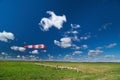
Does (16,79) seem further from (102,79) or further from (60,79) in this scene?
(102,79)

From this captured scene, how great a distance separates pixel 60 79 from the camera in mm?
19562

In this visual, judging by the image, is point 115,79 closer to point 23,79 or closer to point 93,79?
point 93,79

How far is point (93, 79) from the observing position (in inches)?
746

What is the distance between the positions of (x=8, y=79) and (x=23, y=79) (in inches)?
42.0

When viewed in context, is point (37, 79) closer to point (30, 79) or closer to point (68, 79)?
point (30, 79)

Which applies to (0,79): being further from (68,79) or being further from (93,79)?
(93,79)

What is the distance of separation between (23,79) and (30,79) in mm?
509

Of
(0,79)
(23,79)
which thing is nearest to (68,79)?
(23,79)

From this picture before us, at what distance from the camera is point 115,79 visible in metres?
18.3

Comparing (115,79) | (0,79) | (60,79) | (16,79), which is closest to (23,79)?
(16,79)

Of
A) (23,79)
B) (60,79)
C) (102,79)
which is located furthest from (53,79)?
(102,79)

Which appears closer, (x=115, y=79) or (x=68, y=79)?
(x=115, y=79)

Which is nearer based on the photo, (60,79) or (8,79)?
(8,79)

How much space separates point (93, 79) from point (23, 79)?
515 cm
